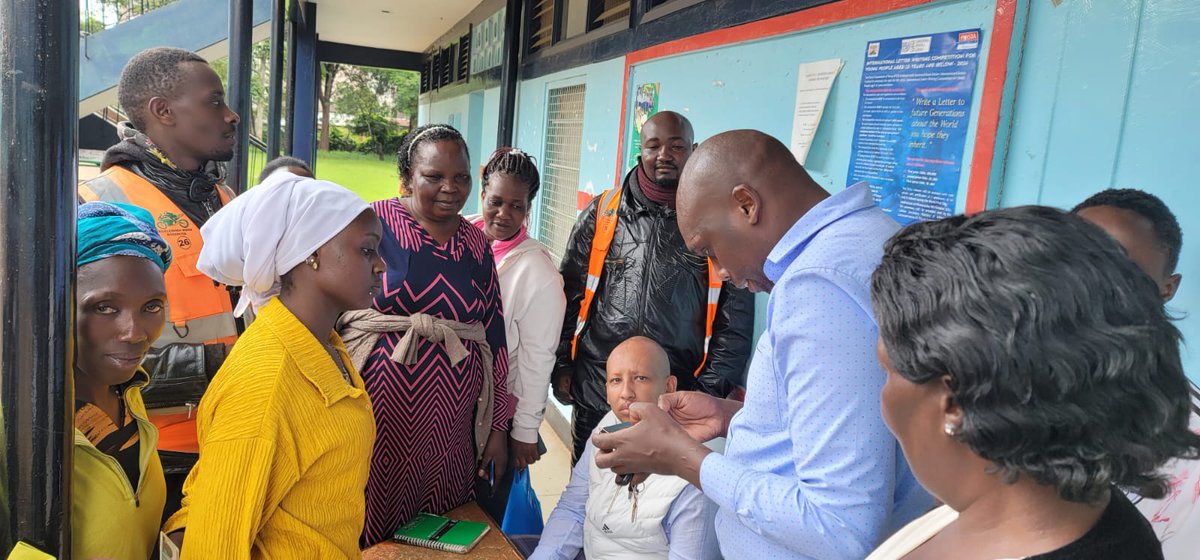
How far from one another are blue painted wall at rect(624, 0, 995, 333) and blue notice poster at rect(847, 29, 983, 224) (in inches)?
1.4

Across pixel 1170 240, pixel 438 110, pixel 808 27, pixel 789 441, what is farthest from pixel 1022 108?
pixel 438 110

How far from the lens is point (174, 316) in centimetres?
211

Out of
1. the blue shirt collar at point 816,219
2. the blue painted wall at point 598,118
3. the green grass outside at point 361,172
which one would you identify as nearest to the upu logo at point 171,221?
the blue shirt collar at point 816,219

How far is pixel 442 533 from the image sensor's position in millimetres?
2129

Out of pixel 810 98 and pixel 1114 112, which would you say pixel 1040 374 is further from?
pixel 810 98

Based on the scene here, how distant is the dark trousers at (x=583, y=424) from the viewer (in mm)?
3027

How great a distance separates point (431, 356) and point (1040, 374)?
1934 mm

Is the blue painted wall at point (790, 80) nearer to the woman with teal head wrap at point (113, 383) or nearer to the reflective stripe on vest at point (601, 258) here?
the reflective stripe on vest at point (601, 258)

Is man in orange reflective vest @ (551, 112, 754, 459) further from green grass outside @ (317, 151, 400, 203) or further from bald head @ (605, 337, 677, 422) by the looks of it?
green grass outside @ (317, 151, 400, 203)

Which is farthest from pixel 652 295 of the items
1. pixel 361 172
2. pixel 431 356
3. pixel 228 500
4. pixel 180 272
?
pixel 361 172

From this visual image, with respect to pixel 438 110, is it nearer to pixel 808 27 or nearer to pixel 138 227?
pixel 808 27

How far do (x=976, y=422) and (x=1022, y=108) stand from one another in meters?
1.58

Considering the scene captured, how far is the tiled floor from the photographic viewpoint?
14.2 feet

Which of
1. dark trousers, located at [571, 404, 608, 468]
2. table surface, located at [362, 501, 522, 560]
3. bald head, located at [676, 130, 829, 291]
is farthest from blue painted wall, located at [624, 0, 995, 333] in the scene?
table surface, located at [362, 501, 522, 560]
